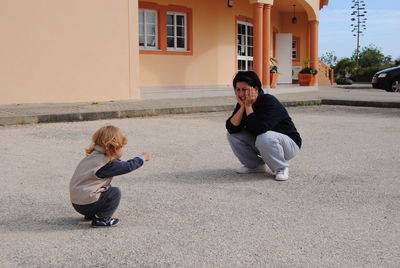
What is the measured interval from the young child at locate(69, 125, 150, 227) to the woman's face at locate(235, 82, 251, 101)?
1.60 meters

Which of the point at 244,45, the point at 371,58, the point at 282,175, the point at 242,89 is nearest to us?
the point at 242,89

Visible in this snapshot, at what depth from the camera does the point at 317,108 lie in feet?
42.1

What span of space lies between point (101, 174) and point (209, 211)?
0.89 metres

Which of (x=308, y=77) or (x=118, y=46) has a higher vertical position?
(x=118, y=46)

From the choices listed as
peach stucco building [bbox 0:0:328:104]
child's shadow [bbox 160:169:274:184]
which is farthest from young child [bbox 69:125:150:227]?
peach stucco building [bbox 0:0:328:104]

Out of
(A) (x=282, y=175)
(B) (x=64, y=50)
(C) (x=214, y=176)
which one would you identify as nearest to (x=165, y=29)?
(B) (x=64, y=50)

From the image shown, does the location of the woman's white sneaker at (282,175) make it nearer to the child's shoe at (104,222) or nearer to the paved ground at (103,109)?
the child's shoe at (104,222)

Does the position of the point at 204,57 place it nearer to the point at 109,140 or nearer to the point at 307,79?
the point at 307,79

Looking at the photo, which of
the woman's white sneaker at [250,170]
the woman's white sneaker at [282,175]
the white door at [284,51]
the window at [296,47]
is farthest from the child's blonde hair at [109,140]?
the window at [296,47]

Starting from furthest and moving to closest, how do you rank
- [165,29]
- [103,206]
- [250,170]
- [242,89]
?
[165,29], [250,170], [242,89], [103,206]

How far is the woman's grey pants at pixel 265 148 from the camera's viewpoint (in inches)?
189

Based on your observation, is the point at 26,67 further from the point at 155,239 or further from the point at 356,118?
the point at 155,239

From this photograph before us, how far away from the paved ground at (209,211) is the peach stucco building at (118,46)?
5.05m

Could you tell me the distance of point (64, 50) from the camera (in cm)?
1213
